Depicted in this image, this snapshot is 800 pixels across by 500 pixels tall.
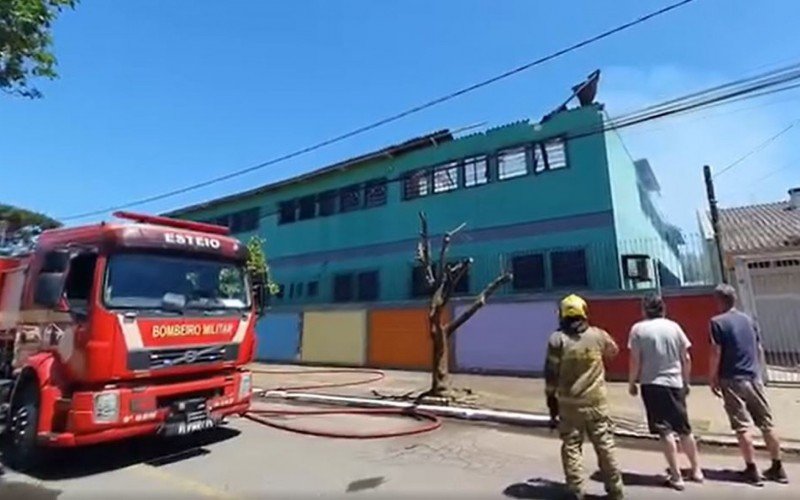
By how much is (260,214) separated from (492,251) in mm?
13321

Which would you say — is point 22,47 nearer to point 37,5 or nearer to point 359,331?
point 37,5

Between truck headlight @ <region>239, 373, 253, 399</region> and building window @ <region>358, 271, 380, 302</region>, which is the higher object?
building window @ <region>358, 271, 380, 302</region>

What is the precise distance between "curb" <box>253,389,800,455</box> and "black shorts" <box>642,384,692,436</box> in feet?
7.26

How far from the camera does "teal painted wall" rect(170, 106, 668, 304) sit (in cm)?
1510

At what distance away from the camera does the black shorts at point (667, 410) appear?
189 inches

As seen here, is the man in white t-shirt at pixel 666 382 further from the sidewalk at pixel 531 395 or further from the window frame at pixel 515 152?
the window frame at pixel 515 152

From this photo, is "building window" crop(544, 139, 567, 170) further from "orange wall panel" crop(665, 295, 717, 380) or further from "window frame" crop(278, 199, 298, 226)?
"window frame" crop(278, 199, 298, 226)

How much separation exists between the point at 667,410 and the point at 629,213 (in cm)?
1243

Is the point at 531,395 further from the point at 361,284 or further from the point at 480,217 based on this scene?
the point at 361,284

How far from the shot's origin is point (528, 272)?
52.9ft

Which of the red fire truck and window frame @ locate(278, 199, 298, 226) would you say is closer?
the red fire truck

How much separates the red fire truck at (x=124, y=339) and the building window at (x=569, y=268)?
10808 millimetres

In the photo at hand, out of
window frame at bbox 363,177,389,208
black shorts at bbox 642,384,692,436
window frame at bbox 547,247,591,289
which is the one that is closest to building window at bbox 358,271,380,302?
window frame at bbox 363,177,389,208

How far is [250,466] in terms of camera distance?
5.81 meters
